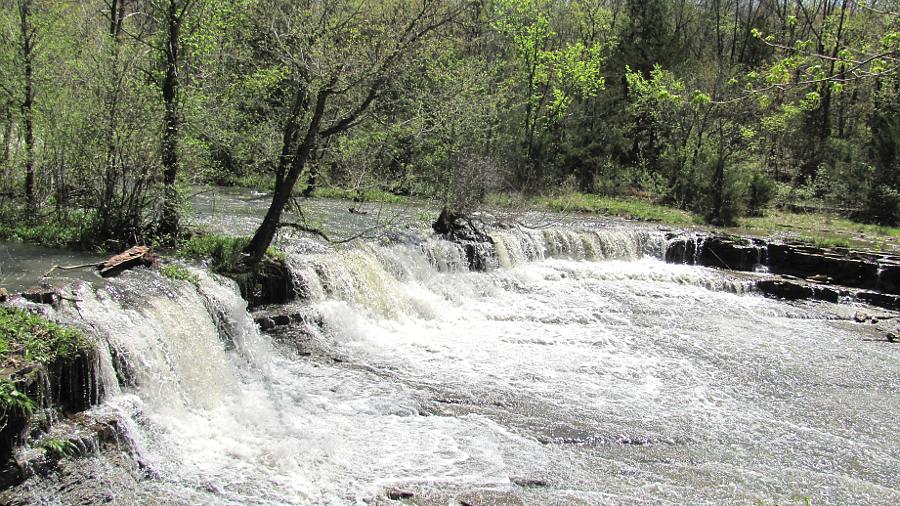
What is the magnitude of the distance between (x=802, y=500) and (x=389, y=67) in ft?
24.3

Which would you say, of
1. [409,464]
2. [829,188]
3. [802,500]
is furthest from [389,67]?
[829,188]

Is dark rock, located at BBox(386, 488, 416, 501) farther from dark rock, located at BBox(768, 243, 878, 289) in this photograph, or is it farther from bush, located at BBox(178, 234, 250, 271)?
dark rock, located at BBox(768, 243, 878, 289)

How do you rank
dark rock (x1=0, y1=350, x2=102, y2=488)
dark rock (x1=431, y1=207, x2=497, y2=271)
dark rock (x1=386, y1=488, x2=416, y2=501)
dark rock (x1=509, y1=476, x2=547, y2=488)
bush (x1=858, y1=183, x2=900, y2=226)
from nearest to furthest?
dark rock (x1=0, y1=350, x2=102, y2=488) → dark rock (x1=386, y1=488, x2=416, y2=501) → dark rock (x1=509, y1=476, x2=547, y2=488) → dark rock (x1=431, y1=207, x2=497, y2=271) → bush (x1=858, y1=183, x2=900, y2=226)

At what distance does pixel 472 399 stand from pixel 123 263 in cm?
511

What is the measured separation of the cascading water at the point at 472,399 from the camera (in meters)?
6.07

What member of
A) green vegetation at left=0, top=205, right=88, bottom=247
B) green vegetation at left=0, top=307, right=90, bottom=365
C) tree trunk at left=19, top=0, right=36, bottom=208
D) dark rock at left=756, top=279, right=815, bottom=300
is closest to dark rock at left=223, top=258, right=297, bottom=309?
green vegetation at left=0, top=205, right=88, bottom=247

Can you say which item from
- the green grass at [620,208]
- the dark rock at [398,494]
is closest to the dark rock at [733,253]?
the green grass at [620,208]

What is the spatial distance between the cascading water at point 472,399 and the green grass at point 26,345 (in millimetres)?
486

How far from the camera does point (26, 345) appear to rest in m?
5.66

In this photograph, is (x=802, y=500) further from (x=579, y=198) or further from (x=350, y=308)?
(x=579, y=198)

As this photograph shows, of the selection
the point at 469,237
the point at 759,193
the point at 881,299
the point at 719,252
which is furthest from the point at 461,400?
the point at 759,193

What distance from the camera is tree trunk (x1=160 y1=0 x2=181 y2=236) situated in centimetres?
1027

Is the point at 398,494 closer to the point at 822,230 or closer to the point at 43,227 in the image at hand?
the point at 43,227

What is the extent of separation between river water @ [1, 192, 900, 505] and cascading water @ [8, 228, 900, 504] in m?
0.03
